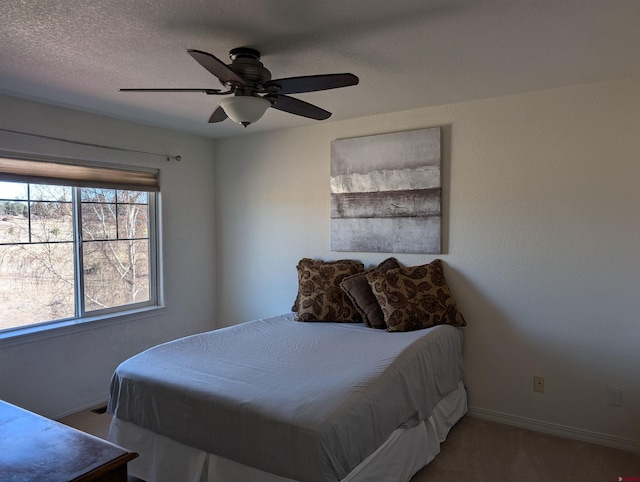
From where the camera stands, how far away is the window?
3.09m

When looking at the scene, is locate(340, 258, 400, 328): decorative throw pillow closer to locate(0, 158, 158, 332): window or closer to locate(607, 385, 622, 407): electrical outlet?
locate(607, 385, 622, 407): electrical outlet

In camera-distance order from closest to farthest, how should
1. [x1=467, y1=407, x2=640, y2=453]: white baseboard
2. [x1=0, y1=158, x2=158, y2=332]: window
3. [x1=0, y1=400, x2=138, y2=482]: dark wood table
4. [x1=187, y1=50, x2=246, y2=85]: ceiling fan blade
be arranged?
[x1=0, y1=400, x2=138, y2=482]: dark wood table
[x1=187, y1=50, x2=246, y2=85]: ceiling fan blade
[x1=467, y1=407, x2=640, y2=453]: white baseboard
[x1=0, y1=158, x2=158, y2=332]: window

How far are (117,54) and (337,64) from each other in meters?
1.14

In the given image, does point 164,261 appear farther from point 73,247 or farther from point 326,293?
point 326,293

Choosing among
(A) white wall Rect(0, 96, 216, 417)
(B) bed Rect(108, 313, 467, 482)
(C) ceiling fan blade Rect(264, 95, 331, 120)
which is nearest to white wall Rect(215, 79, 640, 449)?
(B) bed Rect(108, 313, 467, 482)

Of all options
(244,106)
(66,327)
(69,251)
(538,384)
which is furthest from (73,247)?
(538,384)

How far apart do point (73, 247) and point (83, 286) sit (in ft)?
1.04

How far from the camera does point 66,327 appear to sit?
10.8ft

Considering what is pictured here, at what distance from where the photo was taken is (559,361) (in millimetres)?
2930

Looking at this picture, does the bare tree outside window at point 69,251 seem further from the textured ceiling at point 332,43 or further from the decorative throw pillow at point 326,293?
the decorative throw pillow at point 326,293

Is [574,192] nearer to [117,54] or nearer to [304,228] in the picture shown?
[304,228]

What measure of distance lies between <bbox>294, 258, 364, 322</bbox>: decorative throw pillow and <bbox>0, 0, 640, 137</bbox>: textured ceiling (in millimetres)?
1321

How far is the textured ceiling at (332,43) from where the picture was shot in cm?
180

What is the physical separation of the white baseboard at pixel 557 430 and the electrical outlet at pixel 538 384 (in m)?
0.21
